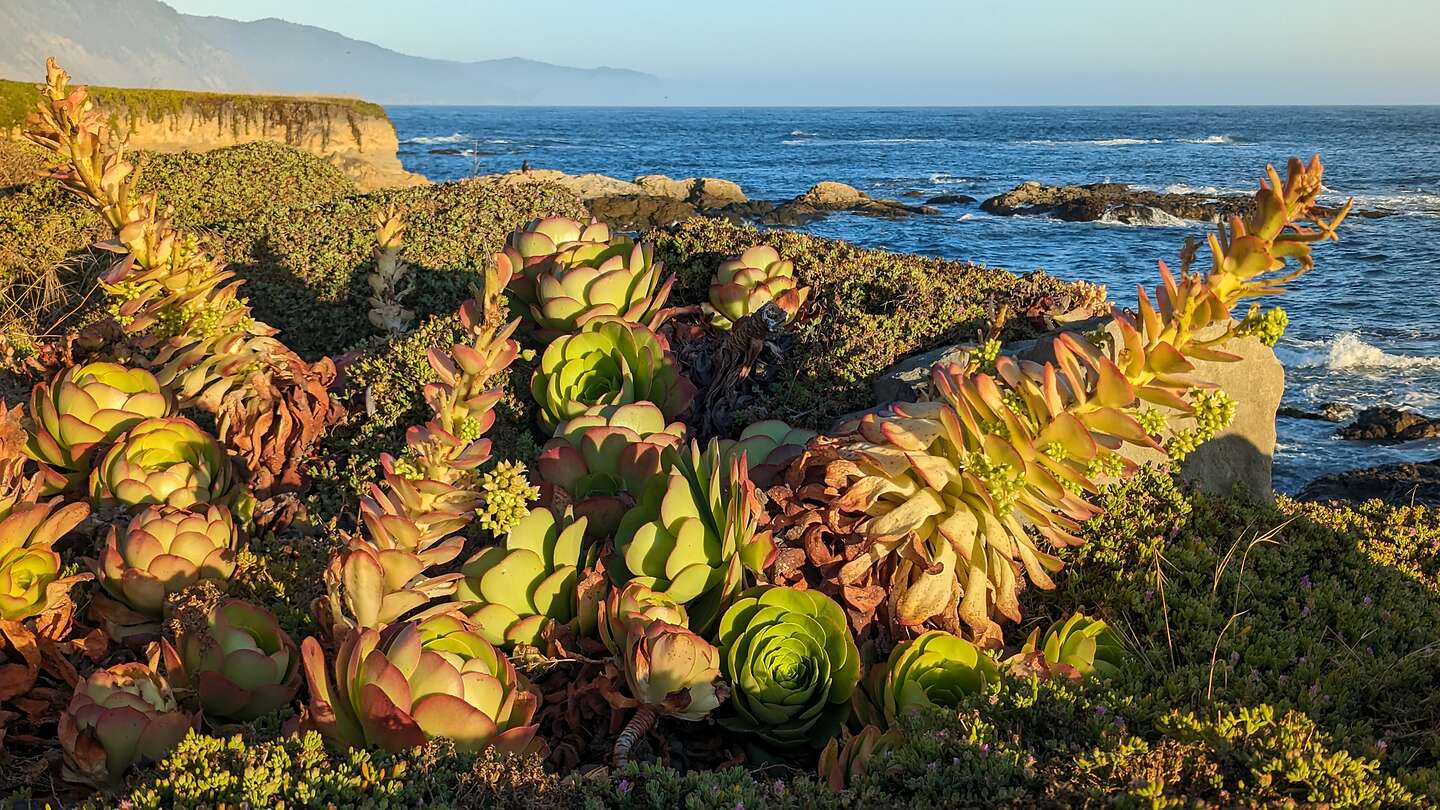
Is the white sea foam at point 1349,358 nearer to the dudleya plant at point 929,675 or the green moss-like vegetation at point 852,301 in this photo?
the green moss-like vegetation at point 852,301

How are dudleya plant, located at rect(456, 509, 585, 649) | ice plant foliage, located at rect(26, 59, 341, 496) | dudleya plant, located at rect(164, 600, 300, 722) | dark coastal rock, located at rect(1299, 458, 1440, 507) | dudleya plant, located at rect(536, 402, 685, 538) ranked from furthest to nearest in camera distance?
1. dark coastal rock, located at rect(1299, 458, 1440, 507)
2. ice plant foliage, located at rect(26, 59, 341, 496)
3. dudleya plant, located at rect(536, 402, 685, 538)
4. dudleya plant, located at rect(456, 509, 585, 649)
5. dudleya plant, located at rect(164, 600, 300, 722)

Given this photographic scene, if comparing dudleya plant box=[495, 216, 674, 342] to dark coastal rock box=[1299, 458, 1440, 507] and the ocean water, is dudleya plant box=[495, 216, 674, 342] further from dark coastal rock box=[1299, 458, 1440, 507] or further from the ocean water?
dark coastal rock box=[1299, 458, 1440, 507]

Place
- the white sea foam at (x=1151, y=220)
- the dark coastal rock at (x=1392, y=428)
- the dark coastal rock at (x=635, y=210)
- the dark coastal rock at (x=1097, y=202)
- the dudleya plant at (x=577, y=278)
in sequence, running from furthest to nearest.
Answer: the dark coastal rock at (x=1097, y=202), the white sea foam at (x=1151, y=220), the dark coastal rock at (x=635, y=210), the dark coastal rock at (x=1392, y=428), the dudleya plant at (x=577, y=278)

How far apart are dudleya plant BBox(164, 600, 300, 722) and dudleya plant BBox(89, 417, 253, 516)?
779 mm

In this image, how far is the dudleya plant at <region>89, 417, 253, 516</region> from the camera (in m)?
2.66

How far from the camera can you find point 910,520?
2.32 metres

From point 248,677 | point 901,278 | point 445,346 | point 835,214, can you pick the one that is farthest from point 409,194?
point 835,214

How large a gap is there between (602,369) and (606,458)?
62 cm

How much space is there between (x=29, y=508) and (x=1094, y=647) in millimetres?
2599

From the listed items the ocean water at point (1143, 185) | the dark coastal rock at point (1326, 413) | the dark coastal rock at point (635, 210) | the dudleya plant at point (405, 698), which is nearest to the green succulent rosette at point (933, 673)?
the dudleya plant at point (405, 698)

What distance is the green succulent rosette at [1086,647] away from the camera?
7.25ft

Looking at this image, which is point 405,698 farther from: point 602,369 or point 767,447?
point 602,369

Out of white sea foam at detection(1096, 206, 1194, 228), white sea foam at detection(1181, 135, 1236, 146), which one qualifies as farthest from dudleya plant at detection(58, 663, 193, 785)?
white sea foam at detection(1181, 135, 1236, 146)

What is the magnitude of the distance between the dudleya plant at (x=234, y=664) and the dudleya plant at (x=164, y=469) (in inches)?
30.7
